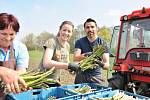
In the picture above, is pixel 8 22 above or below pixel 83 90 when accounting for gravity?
above

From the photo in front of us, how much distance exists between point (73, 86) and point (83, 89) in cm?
20

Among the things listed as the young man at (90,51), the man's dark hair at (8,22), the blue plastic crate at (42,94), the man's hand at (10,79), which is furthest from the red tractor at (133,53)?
the man's hand at (10,79)

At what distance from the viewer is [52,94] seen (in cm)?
341

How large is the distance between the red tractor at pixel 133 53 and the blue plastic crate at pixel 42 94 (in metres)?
2.40

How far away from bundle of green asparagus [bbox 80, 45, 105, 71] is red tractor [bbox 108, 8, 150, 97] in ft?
4.66

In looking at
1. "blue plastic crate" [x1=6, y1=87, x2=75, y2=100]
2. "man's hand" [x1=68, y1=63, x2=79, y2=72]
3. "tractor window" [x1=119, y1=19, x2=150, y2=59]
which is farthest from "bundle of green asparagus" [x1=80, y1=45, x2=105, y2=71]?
"tractor window" [x1=119, y1=19, x2=150, y2=59]

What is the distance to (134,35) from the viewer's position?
605 centimetres

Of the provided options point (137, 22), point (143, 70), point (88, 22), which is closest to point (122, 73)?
point (143, 70)

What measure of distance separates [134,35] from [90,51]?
1.83 metres

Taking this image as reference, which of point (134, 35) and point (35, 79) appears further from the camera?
point (134, 35)

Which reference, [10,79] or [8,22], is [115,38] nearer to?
[8,22]

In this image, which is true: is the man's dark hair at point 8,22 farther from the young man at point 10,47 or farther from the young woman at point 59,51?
the young woman at point 59,51

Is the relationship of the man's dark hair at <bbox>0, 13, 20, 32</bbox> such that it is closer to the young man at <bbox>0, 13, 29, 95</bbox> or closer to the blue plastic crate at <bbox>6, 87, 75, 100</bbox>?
the young man at <bbox>0, 13, 29, 95</bbox>

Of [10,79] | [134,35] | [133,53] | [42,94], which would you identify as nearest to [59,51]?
[42,94]
